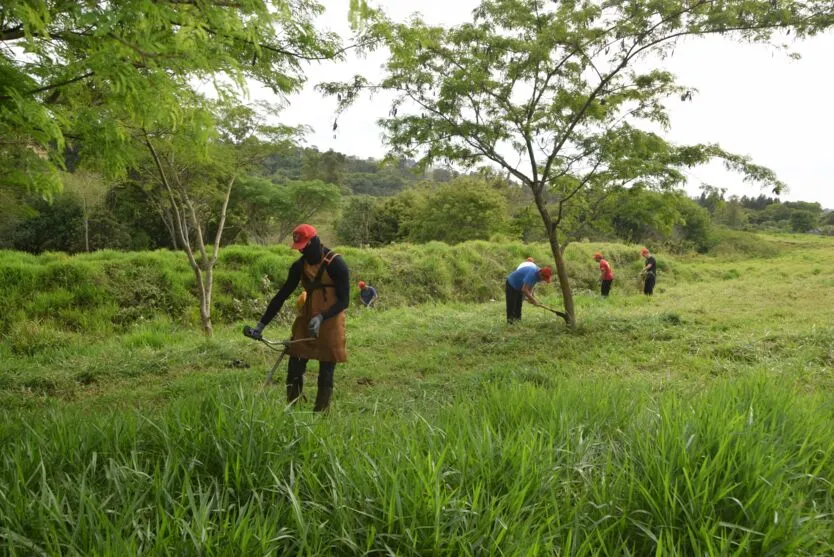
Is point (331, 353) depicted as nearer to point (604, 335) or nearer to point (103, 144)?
point (103, 144)

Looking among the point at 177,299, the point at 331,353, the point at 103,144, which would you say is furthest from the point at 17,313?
the point at 331,353

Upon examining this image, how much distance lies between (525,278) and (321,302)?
6.26 meters

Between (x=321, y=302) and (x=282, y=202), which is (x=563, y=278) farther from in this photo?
(x=282, y=202)

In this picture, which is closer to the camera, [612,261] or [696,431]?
[696,431]

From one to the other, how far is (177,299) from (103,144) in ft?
28.0

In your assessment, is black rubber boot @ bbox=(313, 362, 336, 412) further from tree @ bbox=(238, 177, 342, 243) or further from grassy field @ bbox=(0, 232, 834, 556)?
tree @ bbox=(238, 177, 342, 243)

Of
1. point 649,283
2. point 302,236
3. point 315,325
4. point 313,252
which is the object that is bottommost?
point 649,283

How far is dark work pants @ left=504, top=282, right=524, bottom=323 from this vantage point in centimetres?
1069

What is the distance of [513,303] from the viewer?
10.7 meters

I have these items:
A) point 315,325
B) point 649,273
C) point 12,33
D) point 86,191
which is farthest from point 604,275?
point 86,191

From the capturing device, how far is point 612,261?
2430 cm

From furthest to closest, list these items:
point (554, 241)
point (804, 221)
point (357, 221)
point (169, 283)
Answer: point (804, 221) → point (357, 221) → point (169, 283) → point (554, 241)

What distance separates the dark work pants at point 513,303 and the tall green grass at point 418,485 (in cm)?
765

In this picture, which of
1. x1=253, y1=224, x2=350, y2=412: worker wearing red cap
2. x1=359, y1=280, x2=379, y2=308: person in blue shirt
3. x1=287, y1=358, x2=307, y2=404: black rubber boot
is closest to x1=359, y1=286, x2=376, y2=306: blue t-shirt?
x1=359, y1=280, x2=379, y2=308: person in blue shirt
